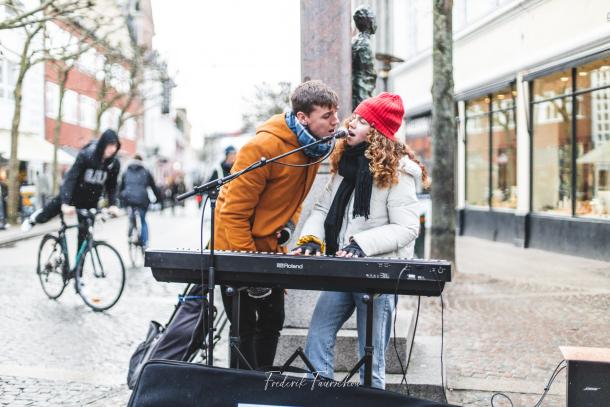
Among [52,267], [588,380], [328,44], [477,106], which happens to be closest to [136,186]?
[52,267]

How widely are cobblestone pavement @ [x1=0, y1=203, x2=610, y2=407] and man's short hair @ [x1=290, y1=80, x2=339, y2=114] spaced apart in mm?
2307

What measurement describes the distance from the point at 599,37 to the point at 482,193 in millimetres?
6629

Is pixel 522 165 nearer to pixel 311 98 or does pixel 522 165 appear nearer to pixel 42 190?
pixel 311 98

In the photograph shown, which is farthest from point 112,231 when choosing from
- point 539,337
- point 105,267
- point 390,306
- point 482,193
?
point 390,306

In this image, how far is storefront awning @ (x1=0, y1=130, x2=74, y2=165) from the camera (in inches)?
1061

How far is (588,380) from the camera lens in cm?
326

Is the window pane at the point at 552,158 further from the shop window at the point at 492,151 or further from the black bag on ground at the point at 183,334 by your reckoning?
the black bag on ground at the point at 183,334

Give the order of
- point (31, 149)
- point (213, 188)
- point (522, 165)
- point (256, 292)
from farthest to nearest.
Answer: point (31, 149) < point (522, 165) < point (256, 292) < point (213, 188)

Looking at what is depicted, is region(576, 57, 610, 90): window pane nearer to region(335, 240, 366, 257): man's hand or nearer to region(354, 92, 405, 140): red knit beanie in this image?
region(354, 92, 405, 140): red knit beanie

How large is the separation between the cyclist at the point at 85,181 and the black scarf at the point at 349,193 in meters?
→ 4.15

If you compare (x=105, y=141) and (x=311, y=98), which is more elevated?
(x=105, y=141)

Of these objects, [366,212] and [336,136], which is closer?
[336,136]

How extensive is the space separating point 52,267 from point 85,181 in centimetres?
119

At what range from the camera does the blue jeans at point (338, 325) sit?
362 cm
